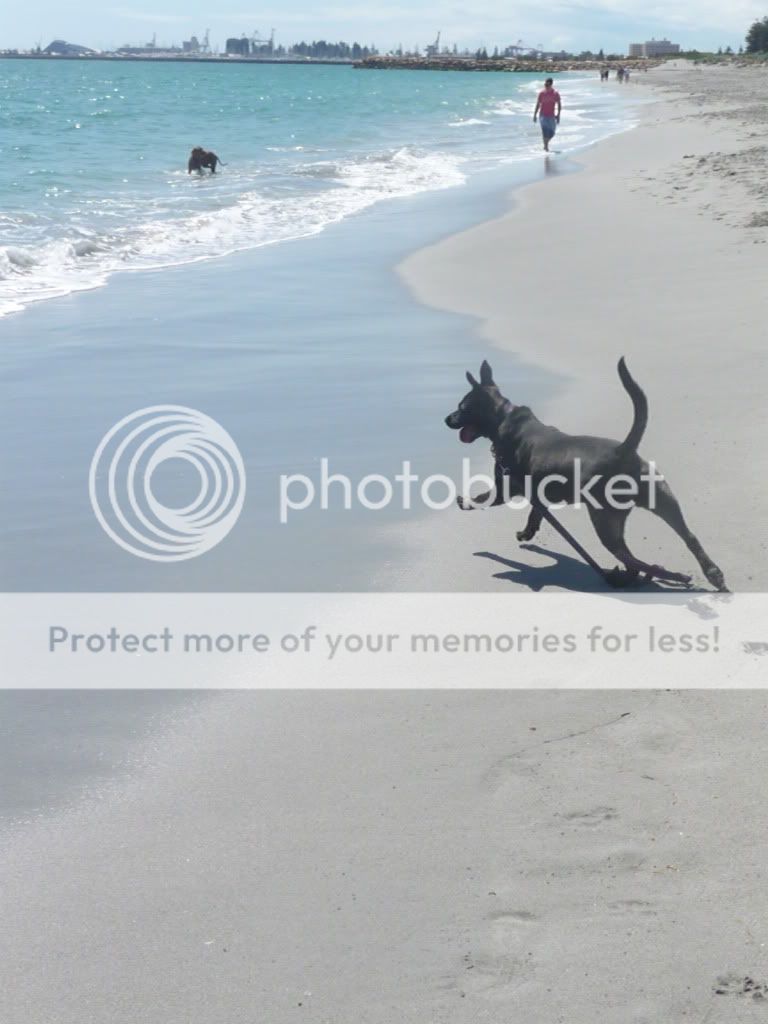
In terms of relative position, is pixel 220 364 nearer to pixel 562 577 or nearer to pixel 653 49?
pixel 562 577

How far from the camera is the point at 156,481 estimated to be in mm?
6082

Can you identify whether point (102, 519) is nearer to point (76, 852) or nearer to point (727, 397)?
point (76, 852)

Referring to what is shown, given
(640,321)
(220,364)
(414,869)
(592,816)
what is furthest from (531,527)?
(640,321)

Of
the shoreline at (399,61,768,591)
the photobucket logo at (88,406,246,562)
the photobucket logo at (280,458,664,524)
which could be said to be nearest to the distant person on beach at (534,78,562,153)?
the shoreline at (399,61,768,591)

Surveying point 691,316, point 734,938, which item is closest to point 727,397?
point 691,316

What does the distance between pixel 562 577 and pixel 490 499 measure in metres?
0.58

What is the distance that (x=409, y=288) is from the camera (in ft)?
35.5

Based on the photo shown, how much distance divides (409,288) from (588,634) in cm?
684

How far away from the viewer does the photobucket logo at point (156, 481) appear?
211 inches

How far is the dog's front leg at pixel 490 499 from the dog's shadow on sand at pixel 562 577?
228 millimetres

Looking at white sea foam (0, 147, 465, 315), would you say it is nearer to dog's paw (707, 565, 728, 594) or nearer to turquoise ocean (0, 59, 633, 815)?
turquoise ocean (0, 59, 633, 815)

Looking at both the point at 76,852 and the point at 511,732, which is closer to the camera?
the point at 76,852

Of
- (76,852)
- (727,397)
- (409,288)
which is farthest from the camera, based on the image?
(409,288)

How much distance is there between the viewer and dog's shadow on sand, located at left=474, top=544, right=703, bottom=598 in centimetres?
472
